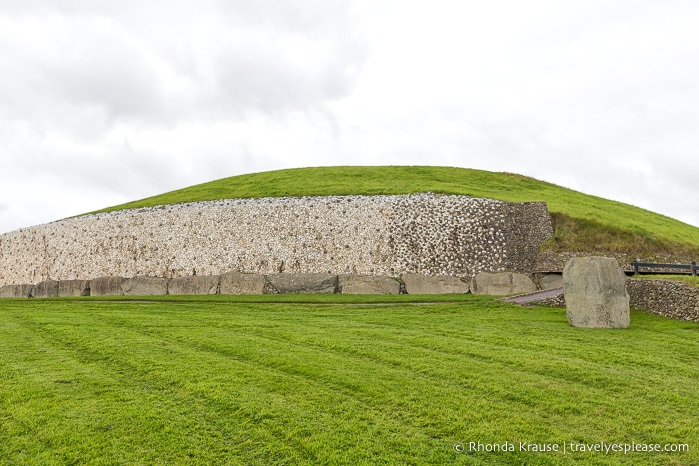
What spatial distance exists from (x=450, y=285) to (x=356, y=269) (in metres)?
4.75

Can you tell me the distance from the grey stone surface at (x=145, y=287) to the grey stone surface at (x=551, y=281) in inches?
684

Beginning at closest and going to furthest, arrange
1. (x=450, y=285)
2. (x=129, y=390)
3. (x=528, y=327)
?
1. (x=129, y=390)
2. (x=528, y=327)
3. (x=450, y=285)

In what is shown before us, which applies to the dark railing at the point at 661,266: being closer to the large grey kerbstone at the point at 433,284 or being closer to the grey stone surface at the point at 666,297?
the grey stone surface at the point at 666,297

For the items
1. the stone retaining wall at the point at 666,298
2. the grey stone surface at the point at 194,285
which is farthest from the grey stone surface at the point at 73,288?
the stone retaining wall at the point at 666,298

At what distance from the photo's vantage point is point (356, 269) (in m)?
25.3

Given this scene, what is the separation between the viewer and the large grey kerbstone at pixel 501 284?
74.0ft

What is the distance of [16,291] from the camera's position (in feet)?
100

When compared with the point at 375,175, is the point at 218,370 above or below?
below

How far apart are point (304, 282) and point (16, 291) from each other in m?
18.8

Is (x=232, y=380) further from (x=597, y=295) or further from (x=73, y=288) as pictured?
(x=73, y=288)

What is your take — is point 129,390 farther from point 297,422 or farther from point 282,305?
point 282,305

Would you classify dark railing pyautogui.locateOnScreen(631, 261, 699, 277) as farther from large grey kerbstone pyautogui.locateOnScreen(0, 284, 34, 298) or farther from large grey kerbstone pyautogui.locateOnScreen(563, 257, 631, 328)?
large grey kerbstone pyautogui.locateOnScreen(0, 284, 34, 298)

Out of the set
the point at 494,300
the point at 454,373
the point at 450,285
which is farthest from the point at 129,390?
the point at 450,285

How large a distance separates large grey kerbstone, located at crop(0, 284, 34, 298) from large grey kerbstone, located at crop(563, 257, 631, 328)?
2819cm
